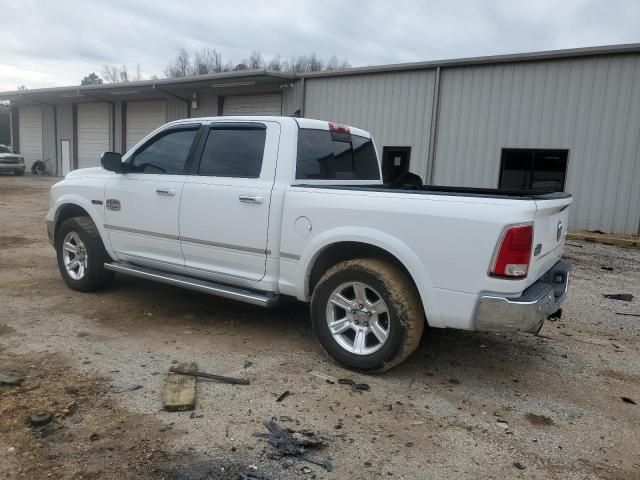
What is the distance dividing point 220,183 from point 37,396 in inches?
87.4

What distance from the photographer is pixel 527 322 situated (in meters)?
3.47

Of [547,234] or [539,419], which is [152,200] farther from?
[539,419]

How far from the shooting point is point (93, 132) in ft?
89.1

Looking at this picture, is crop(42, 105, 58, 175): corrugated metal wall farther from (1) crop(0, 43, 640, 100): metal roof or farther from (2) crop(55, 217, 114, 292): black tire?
(2) crop(55, 217, 114, 292): black tire

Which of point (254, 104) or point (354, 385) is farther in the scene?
point (254, 104)

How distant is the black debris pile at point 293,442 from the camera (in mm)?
2906

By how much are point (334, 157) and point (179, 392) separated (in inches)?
102

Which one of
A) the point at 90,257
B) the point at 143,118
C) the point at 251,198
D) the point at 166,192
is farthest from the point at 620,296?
the point at 143,118

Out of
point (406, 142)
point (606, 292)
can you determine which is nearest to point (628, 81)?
point (406, 142)

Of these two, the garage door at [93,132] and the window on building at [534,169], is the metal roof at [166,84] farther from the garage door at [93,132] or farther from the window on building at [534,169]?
the window on building at [534,169]

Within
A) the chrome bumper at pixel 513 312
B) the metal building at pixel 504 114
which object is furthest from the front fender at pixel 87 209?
the metal building at pixel 504 114

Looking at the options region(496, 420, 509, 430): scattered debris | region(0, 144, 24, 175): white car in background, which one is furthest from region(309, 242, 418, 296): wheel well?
region(0, 144, 24, 175): white car in background

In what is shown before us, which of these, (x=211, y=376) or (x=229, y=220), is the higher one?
(x=229, y=220)

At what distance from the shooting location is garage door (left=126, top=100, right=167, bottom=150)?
78.9 ft
